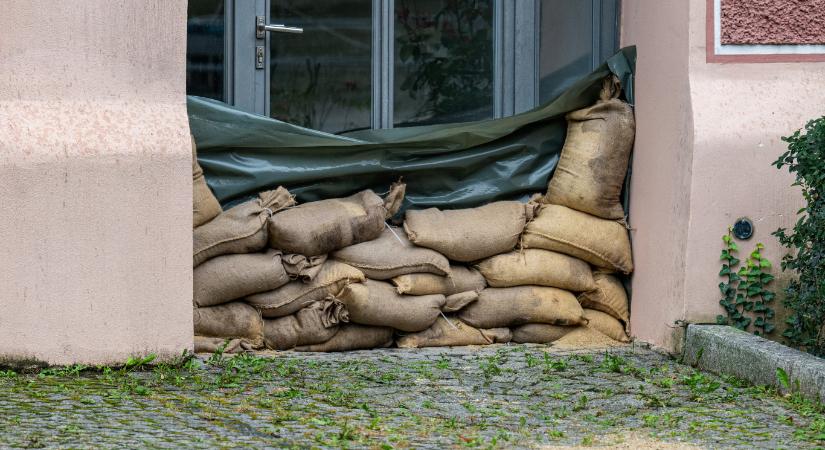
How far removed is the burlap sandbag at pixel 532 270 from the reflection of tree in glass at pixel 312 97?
114cm

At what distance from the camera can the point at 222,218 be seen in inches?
238

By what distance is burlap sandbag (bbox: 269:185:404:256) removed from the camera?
604cm

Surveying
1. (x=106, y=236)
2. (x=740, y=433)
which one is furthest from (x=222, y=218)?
(x=740, y=433)

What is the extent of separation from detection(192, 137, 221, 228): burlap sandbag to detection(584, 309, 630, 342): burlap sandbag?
6.59 feet

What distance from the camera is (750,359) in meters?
5.36

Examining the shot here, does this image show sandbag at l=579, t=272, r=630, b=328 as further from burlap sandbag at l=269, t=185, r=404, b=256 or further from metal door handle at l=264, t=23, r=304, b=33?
metal door handle at l=264, t=23, r=304, b=33

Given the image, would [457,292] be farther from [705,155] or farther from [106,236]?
[106,236]

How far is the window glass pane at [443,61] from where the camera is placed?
22.5ft

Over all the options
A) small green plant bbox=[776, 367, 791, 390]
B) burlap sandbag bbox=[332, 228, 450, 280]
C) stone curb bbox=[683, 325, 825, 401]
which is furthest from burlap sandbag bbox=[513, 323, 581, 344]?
small green plant bbox=[776, 367, 791, 390]

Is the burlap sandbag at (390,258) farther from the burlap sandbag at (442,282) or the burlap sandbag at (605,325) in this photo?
the burlap sandbag at (605,325)

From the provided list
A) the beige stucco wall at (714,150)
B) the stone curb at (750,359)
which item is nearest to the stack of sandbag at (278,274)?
the beige stucco wall at (714,150)

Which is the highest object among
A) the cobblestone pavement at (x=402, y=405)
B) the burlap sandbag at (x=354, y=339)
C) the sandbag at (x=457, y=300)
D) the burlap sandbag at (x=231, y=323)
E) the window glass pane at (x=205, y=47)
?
the window glass pane at (x=205, y=47)

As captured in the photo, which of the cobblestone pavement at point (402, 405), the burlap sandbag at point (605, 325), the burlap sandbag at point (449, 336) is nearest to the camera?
the cobblestone pavement at point (402, 405)

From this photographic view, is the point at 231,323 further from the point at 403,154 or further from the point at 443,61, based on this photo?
the point at 443,61
